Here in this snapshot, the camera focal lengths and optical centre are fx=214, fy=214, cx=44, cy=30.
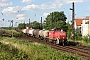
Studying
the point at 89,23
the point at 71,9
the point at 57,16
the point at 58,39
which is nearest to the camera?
the point at 58,39

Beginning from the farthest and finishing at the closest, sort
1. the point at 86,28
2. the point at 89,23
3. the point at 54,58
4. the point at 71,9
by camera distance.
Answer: the point at 86,28
the point at 89,23
the point at 71,9
the point at 54,58

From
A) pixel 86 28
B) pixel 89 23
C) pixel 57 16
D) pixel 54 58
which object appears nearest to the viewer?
pixel 54 58

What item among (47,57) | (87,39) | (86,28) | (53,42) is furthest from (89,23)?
(47,57)

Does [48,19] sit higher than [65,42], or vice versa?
[48,19]

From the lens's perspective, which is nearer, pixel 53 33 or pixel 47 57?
pixel 47 57

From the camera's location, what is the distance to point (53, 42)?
36.8 metres

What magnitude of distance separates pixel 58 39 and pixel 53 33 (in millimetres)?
1952

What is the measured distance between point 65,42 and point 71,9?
8184 millimetres

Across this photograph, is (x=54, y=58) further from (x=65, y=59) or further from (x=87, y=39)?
(x=87, y=39)

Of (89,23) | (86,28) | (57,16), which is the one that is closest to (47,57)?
(89,23)

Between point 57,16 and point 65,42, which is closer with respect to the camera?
point 65,42

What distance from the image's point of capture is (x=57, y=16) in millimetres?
111250

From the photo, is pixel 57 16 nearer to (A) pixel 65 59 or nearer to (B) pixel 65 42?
(B) pixel 65 42

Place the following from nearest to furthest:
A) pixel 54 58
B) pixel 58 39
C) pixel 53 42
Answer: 1. pixel 54 58
2. pixel 58 39
3. pixel 53 42
